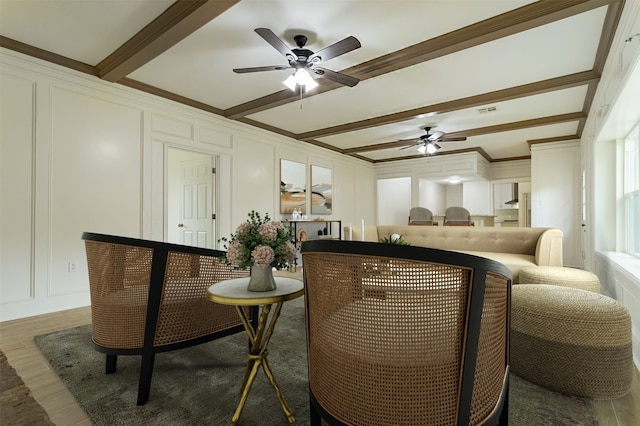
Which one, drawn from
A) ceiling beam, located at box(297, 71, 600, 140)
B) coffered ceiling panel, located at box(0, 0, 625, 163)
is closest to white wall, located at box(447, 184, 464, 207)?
coffered ceiling panel, located at box(0, 0, 625, 163)

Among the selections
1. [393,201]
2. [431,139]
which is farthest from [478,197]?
[431,139]

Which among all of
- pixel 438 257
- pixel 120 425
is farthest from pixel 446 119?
pixel 120 425

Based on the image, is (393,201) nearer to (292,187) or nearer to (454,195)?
(454,195)

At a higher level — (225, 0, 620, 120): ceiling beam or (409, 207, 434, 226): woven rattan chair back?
(225, 0, 620, 120): ceiling beam

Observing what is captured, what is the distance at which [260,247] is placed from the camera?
62.2 inches

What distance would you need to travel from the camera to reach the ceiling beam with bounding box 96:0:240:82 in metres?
2.32

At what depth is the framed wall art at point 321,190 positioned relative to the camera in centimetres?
682

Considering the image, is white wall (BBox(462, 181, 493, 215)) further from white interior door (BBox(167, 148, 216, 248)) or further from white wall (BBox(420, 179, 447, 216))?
white interior door (BBox(167, 148, 216, 248))

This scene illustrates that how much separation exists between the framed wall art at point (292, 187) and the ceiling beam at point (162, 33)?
10.3ft

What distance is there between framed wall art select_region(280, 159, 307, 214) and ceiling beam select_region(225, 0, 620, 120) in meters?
2.55

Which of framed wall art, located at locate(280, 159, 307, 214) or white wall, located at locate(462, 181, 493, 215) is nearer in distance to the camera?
framed wall art, located at locate(280, 159, 307, 214)

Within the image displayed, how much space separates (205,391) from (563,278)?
111 inches

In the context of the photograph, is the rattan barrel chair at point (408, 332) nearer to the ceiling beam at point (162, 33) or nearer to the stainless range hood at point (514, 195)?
the ceiling beam at point (162, 33)

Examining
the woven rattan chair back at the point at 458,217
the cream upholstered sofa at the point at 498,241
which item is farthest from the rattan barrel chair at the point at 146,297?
the woven rattan chair back at the point at 458,217
